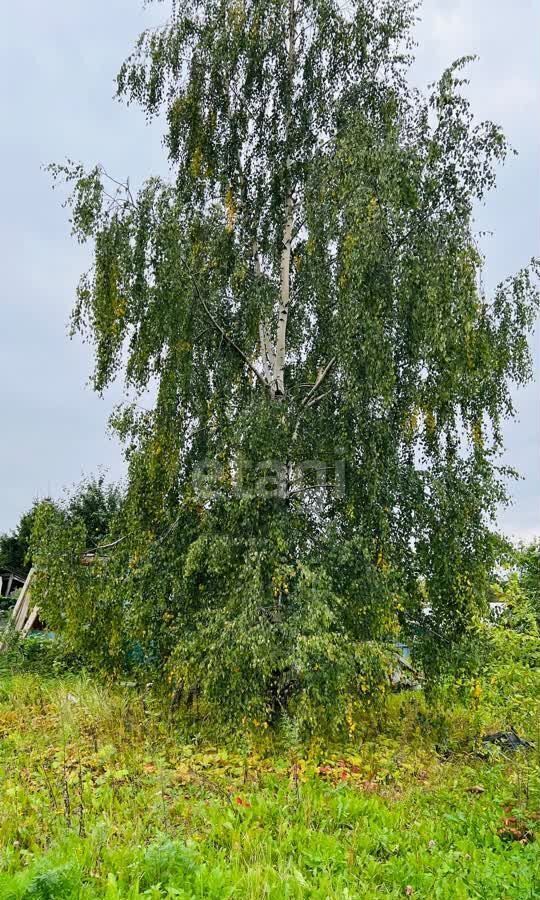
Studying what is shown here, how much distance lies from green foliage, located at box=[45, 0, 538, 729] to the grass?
0.55m

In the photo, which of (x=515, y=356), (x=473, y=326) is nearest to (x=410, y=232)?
(x=473, y=326)

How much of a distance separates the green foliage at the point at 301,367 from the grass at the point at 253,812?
1.81 ft

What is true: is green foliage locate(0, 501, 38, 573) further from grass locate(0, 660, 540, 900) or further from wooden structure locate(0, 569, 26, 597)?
grass locate(0, 660, 540, 900)

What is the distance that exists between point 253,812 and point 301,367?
4.32 meters

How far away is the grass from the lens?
3.12 m

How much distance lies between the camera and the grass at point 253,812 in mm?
3119

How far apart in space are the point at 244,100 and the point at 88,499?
781cm

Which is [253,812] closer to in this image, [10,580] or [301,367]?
[301,367]

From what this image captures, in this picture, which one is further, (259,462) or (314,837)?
(259,462)

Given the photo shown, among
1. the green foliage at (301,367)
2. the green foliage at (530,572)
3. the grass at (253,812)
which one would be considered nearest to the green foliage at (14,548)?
the grass at (253,812)

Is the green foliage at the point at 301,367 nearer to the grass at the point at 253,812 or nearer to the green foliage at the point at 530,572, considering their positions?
the green foliage at the point at 530,572

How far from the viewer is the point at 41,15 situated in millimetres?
6328

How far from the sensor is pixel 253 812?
402 cm

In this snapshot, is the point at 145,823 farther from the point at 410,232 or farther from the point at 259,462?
the point at 410,232
